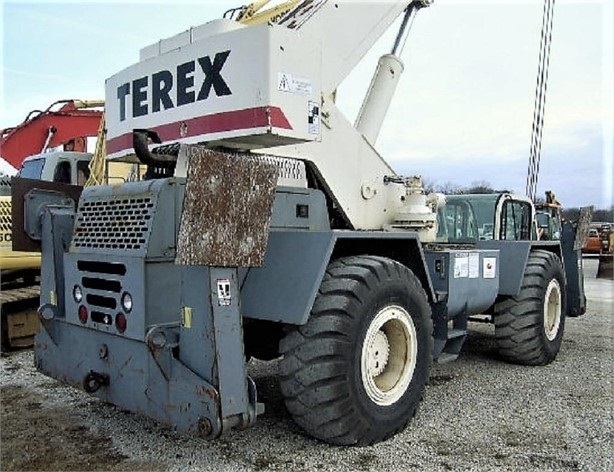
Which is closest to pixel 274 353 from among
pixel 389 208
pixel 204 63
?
pixel 389 208

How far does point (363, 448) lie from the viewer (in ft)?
13.4

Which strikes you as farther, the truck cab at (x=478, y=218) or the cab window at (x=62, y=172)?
the cab window at (x=62, y=172)

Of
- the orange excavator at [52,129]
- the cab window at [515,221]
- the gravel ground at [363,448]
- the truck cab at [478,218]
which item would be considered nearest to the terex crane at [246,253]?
the gravel ground at [363,448]

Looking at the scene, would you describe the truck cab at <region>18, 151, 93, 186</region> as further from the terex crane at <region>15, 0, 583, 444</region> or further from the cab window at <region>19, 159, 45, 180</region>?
the terex crane at <region>15, 0, 583, 444</region>

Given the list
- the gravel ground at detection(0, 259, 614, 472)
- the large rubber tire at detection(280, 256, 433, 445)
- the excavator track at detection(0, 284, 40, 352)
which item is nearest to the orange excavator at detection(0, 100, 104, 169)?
the excavator track at detection(0, 284, 40, 352)

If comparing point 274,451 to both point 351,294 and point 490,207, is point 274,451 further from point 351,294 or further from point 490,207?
point 490,207

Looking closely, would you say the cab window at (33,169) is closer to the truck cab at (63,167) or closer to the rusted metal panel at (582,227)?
the truck cab at (63,167)

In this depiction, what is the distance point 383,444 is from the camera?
4.21 metres

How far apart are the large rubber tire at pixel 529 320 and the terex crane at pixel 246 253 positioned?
122 cm

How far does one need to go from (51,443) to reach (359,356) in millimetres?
2139

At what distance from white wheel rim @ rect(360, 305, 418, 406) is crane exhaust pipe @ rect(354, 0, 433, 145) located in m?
2.12

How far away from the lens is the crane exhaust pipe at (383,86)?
236 inches

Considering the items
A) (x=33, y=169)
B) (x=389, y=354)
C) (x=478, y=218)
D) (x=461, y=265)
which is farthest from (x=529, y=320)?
(x=33, y=169)

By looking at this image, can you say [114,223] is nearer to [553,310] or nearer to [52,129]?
[553,310]
